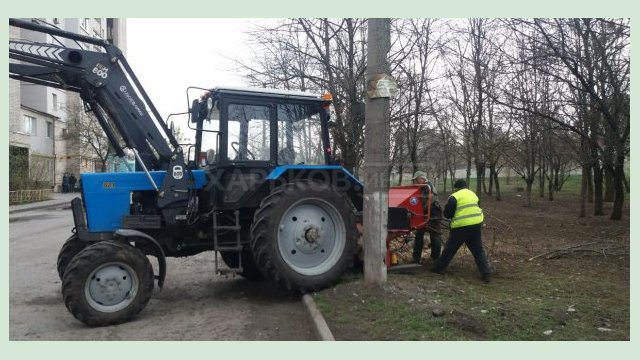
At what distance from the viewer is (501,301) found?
19.4ft

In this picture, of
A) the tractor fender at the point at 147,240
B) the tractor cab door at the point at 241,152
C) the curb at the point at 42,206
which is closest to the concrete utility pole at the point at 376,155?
the tractor cab door at the point at 241,152

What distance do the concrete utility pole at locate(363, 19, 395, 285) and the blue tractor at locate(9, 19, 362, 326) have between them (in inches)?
20.9

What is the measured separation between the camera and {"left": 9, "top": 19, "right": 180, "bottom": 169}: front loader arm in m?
5.96

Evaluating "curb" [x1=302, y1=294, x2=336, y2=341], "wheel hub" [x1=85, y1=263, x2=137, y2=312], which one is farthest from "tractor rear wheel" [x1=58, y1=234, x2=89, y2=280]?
"curb" [x1=302, y1=294, x2=336, y2=341]

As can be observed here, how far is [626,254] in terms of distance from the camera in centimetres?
878

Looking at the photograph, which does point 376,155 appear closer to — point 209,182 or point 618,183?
point 209,182

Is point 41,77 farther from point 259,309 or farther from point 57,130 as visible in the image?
point 57,130

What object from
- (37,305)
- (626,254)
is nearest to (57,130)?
(37,305)

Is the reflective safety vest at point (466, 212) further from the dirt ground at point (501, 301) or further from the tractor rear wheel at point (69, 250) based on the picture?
the tractor rear wheel at point (69, 250)

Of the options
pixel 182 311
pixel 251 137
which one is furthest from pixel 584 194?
pixel 182 311

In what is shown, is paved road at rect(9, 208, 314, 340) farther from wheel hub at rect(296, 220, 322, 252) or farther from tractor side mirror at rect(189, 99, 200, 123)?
tractor side mirror at rect(189, 99, 200, 123)

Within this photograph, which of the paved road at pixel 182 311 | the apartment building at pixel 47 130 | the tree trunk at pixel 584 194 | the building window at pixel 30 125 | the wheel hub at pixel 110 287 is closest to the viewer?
the paved road at pixel 182 311

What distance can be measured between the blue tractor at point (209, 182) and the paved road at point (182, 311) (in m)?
0.42

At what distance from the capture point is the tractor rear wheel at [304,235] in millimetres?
6273
